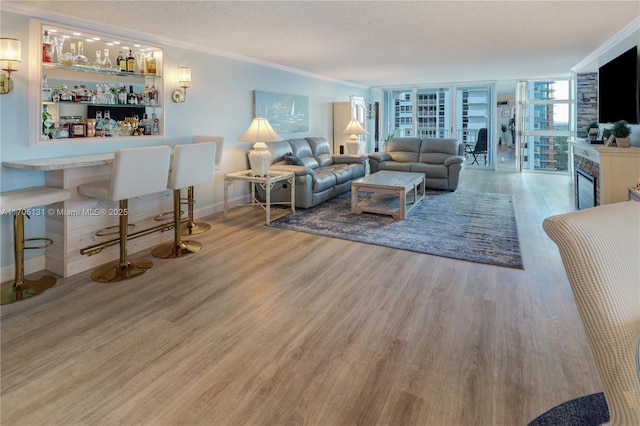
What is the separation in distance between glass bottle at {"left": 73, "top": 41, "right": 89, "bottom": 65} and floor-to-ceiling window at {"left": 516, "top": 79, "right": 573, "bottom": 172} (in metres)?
8.51

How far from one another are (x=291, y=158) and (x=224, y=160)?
96 cm

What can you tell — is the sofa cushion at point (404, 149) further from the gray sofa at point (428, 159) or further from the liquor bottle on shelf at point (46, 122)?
the liquor bottle on shelf at point (46, 122)

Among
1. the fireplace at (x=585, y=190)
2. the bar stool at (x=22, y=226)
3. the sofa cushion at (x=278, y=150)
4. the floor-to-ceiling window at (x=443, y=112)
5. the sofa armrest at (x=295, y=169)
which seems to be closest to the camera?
the bar stool at (x=22, y=226)

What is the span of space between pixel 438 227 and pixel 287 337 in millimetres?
2806

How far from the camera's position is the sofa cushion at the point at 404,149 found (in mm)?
7488

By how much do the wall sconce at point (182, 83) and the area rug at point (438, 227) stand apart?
185cm

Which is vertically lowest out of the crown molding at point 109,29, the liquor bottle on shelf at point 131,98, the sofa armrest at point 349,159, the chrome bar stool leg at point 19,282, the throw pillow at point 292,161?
the chrome bar stool leg at point 19,282

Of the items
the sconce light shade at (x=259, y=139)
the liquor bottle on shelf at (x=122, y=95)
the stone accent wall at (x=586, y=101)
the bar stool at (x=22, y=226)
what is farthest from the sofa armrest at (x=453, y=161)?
the bar stool at (x=22, y=226)

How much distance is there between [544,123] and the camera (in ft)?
28.6

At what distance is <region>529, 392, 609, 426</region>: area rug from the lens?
1.51m

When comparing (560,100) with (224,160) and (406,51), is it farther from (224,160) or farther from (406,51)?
(224,160)

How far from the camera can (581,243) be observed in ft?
3.10

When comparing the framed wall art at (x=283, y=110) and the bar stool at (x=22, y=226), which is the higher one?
the framed wall art at (x=283, y=110)

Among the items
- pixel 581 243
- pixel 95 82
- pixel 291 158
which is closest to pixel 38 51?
pixel 95 82
